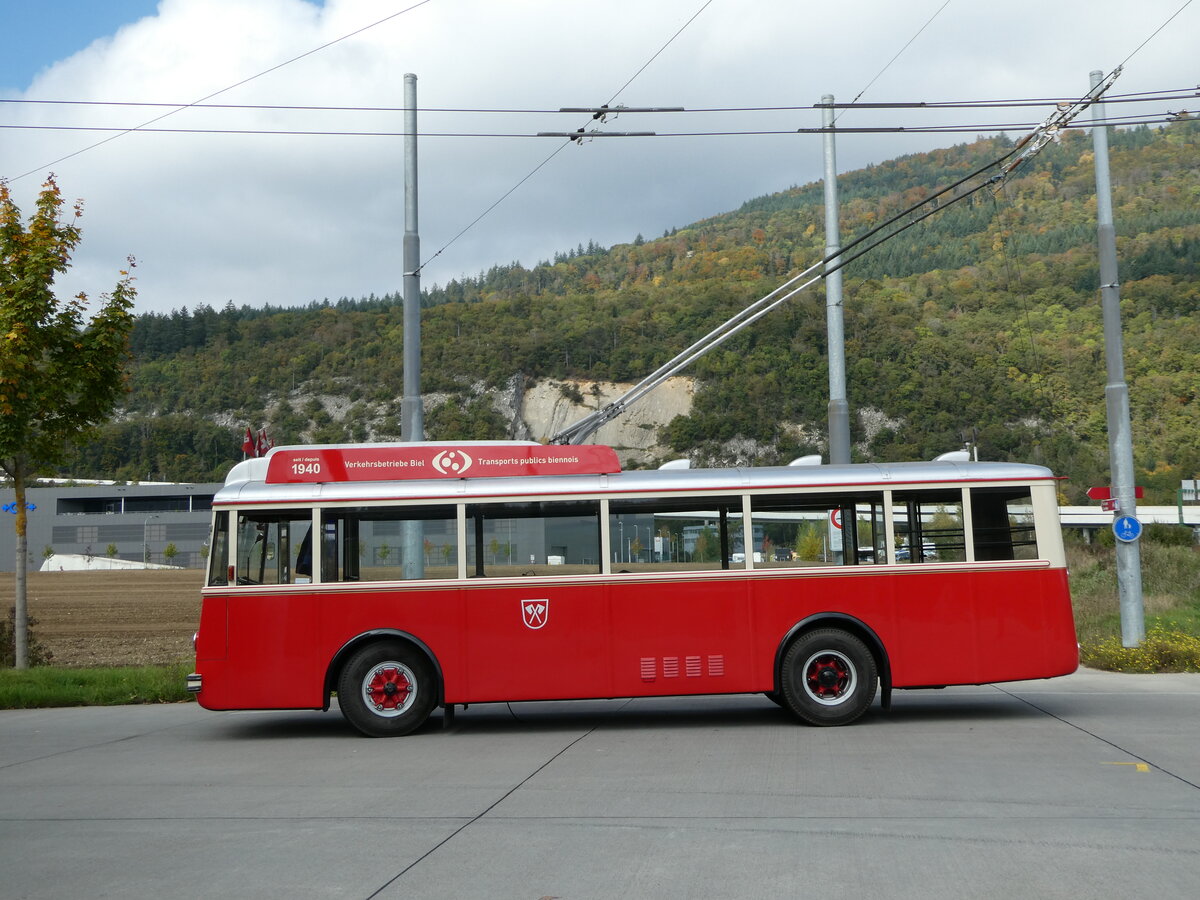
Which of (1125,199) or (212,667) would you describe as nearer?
(212,667)

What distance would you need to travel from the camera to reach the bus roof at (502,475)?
1148cm

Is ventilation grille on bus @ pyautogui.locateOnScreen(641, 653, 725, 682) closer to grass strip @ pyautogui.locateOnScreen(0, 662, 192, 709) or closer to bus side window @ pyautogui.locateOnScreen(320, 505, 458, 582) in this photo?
bus side window @ pyautogui.locateOnScreen(320, 505, 458, 582)

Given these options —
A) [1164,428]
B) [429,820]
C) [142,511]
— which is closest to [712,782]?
[429,820]

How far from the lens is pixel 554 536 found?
11500mm

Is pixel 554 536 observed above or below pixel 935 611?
above

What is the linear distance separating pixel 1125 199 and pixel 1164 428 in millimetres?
23548

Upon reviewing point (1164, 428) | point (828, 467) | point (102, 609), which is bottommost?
point (102, 609)

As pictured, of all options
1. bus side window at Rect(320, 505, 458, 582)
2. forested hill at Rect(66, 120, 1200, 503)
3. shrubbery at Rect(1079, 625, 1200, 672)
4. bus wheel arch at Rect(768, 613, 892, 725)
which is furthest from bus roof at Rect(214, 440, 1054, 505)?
Result: forested hill at Rect(66, 120, 1200, 503)

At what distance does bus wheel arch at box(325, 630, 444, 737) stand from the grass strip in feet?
16.8

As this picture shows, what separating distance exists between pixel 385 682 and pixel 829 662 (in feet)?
14.5

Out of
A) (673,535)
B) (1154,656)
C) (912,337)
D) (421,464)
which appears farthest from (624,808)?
(912,337)

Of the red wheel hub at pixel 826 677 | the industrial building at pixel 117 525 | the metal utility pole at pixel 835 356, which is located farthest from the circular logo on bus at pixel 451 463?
Answer: the industrial building at pixel 117 525

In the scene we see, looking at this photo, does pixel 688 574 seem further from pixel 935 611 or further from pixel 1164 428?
pixel 1164 428

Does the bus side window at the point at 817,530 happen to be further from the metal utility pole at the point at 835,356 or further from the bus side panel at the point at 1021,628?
the metal utility pole at the point at 835,356
